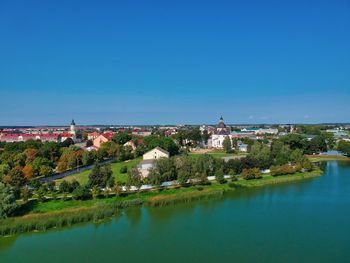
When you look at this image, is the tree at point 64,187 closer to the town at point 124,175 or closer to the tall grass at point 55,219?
the town at point 124,175

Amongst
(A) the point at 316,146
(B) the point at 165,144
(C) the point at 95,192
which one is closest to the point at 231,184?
(C) the point at 95,192

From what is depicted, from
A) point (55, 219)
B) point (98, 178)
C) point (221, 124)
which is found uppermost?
point (221, 124)

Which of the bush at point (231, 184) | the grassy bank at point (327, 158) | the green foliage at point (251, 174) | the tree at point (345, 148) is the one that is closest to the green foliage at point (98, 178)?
the bush at point (231, 184)

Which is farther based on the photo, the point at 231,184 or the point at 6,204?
the point at 231,184

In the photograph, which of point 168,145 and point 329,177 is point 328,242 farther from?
point 168,145

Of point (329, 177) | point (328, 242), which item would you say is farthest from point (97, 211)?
point (329, 177)

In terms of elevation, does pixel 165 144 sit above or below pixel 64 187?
above

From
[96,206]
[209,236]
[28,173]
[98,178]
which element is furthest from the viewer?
[28,173]

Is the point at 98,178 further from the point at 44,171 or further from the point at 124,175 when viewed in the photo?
the point at 44,171
